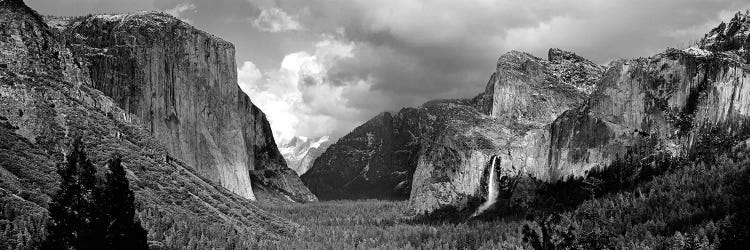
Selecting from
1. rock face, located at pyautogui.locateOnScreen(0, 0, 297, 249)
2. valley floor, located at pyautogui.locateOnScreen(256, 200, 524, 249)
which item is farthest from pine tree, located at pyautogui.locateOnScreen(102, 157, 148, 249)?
valley floor, located at pyautogui.locateOnScreen(256, 200, 524, 249)

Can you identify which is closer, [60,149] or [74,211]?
[74,211]

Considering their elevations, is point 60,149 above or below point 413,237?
→ above

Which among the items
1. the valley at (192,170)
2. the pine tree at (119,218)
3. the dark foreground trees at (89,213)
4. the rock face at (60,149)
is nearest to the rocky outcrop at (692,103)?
the valley at (192,170)

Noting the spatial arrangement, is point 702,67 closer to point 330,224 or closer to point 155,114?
point 330,224

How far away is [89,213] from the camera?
6372 cm

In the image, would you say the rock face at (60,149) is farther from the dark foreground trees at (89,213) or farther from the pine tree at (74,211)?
the dark foreground trees at (89,213)

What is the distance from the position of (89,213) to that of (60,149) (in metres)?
23.8

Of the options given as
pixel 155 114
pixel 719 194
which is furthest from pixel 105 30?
pixel 719 194

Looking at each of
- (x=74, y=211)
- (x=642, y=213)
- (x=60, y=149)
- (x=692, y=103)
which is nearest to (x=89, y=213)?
(x=74, y=211)

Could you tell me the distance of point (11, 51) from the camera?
90000 millimetres

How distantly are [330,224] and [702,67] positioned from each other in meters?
106

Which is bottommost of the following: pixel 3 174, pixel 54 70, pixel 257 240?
pixel 257 240

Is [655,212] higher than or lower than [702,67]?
lower

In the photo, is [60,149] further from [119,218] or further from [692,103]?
[692,103]
